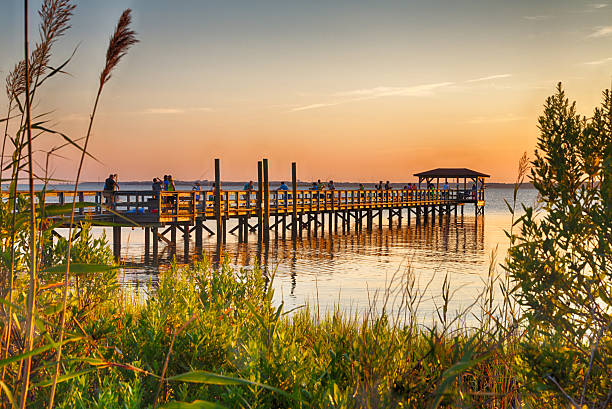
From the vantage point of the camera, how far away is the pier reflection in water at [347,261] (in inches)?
617

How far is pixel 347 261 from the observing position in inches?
921

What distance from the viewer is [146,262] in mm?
22219

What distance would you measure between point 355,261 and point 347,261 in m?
0.32

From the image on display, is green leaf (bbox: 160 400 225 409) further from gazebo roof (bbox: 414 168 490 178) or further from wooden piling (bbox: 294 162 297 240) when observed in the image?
gazebo roof (bbox: 414 168 490 178)

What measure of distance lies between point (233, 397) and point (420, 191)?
48576mm

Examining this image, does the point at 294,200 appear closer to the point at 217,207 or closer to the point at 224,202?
the point at 224,202

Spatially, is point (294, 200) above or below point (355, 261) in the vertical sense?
above

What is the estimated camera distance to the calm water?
15.4 metres

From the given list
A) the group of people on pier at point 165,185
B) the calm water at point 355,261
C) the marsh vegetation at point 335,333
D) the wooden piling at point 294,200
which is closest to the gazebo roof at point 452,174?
the calm water at point 355,261

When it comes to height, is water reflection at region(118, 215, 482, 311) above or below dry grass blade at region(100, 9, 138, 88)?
below

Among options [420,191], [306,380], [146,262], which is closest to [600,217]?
[306,380]

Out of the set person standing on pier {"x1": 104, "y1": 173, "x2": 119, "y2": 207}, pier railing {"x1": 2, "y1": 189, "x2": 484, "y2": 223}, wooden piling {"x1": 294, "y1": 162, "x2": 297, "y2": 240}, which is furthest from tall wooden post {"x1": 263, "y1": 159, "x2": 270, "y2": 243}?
person standing on pier {"x1": 104, "y1": 173, "x2": 119, "y2": 207}

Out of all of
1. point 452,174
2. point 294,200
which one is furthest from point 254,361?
point 452,174

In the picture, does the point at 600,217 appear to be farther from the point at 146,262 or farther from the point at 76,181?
the point at 146,262
